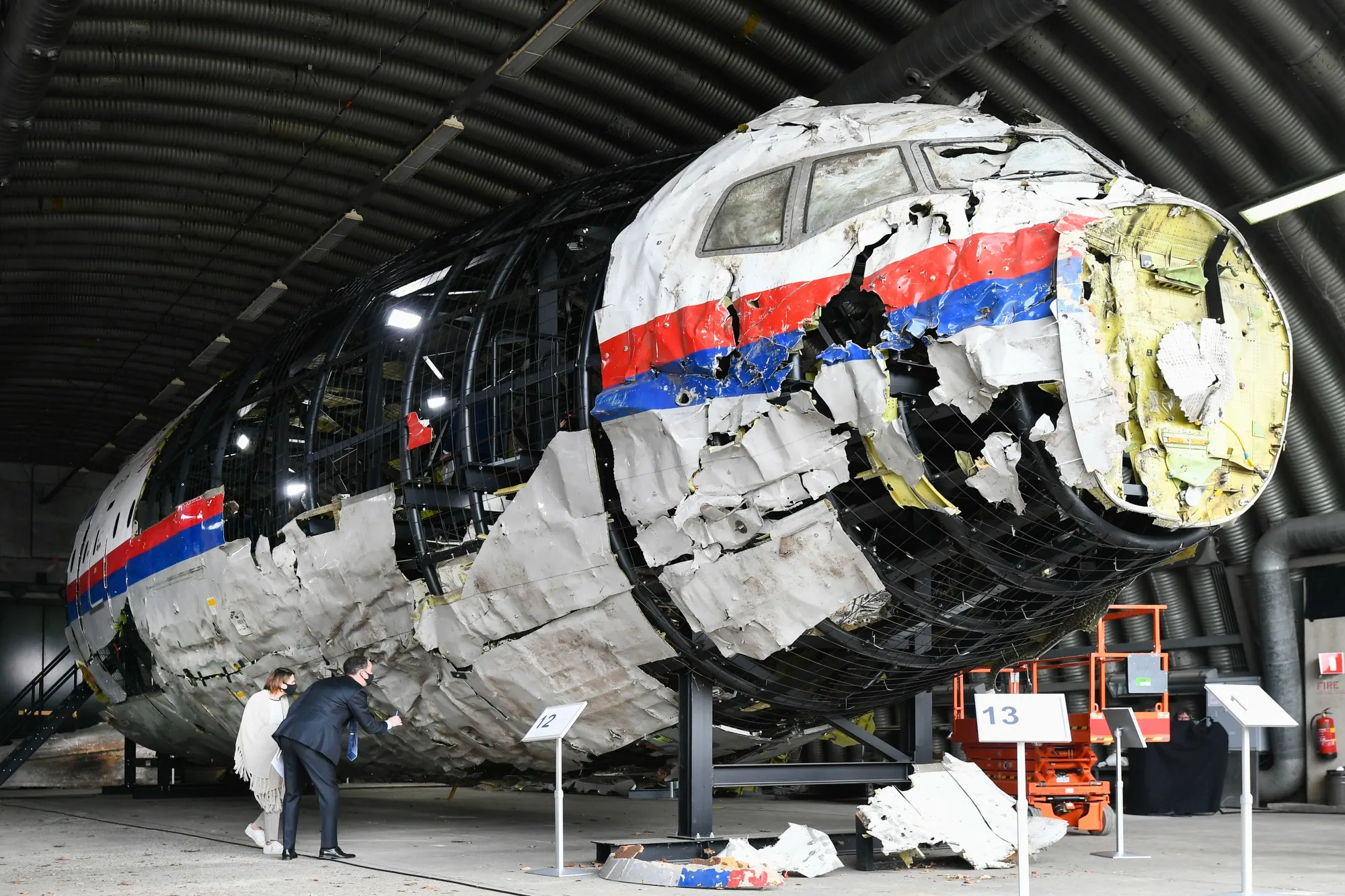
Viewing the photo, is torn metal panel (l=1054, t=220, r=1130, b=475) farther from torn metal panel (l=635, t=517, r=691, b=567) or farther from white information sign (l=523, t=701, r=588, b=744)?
white information sign (l=523, t=701, r=588, b=744)

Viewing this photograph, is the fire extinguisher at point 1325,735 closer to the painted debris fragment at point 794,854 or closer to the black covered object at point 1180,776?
the black covered object at point 1180,776

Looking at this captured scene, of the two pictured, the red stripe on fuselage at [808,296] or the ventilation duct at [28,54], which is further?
the ventilation duct at [28,54]

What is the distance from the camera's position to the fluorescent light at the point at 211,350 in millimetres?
17688

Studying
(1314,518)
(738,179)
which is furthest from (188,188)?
(1314,518)

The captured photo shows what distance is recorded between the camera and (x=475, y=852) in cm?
835

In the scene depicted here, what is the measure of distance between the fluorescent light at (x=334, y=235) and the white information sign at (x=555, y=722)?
8.10m

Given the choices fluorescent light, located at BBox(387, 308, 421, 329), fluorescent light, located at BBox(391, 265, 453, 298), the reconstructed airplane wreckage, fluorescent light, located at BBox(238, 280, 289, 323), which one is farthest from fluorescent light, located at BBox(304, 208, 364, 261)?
fluorescent light, located at BBox(387, 308, 421, 329)

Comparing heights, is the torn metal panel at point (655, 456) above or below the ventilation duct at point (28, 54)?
below

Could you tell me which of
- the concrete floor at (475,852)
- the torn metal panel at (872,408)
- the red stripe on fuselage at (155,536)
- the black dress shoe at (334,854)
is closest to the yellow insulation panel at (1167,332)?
the torn metal panel at (872,408)

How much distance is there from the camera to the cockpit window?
6.12m

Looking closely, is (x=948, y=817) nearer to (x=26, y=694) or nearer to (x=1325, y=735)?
(x=1325, y=735)

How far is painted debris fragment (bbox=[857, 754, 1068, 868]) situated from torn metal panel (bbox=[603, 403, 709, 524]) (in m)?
2.31

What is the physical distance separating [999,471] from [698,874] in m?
2.56

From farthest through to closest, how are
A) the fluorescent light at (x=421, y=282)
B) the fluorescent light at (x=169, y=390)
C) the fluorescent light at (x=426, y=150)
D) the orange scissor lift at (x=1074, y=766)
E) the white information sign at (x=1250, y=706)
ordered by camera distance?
the fluorescent light at (x=169, y=390)
the fluorescent light at (x=426, y=150)
the orange scissor lift at (x=1074, y=766)
the fluorescent light at (x=421, y=282)
the white information sign at (x=1250, y=706)
